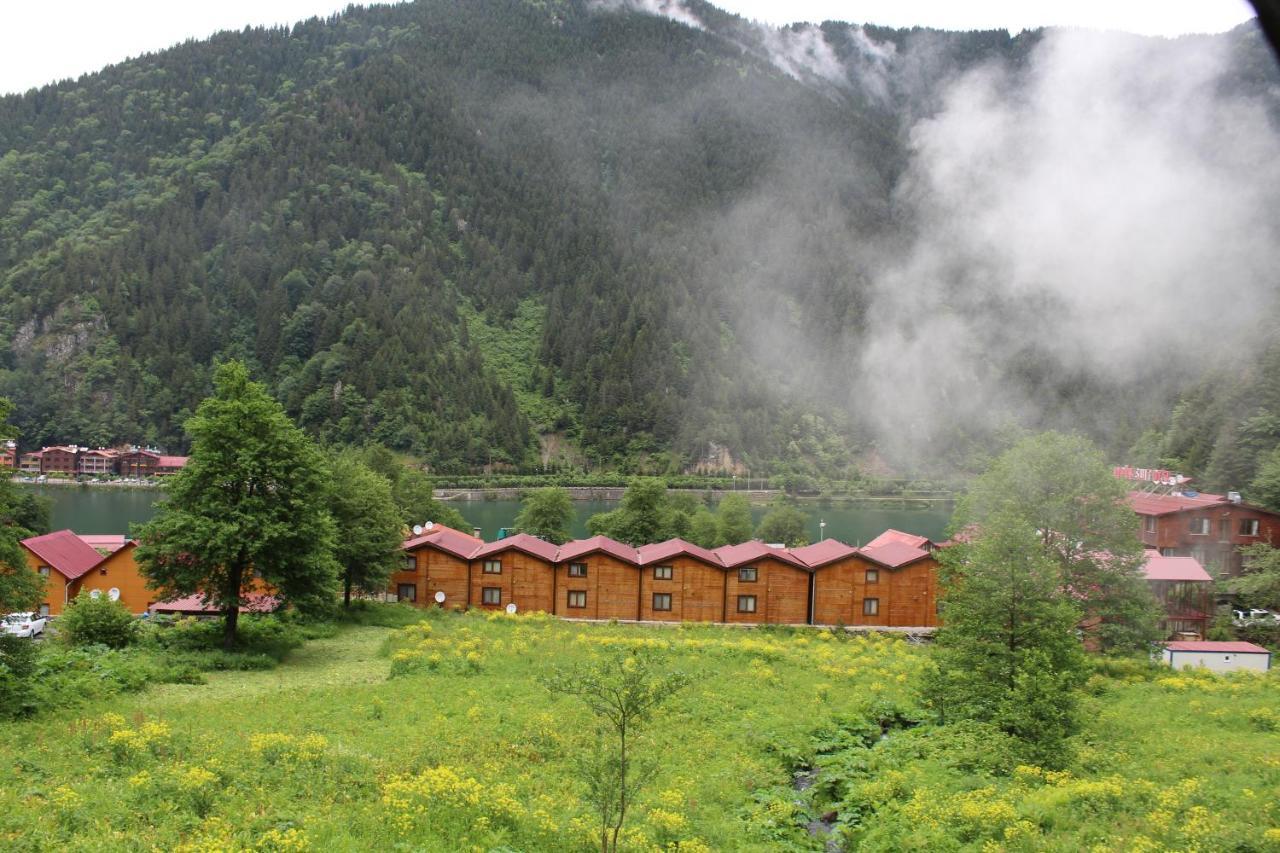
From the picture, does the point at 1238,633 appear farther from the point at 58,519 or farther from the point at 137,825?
the point at 58,519

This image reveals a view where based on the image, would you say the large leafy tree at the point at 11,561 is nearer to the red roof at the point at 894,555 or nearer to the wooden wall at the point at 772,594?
the wooden wall at the point at 772,594

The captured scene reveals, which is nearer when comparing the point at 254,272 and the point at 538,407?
the point at 538,407

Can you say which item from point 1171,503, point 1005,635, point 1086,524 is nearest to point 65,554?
point 1005,635

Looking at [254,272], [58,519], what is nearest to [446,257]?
[254,272]

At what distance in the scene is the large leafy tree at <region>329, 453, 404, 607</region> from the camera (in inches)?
1358

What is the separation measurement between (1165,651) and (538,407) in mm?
142693

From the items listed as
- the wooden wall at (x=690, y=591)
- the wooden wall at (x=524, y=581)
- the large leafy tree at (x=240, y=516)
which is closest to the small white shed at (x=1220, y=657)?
the wooden wall at (x=690, y=591)

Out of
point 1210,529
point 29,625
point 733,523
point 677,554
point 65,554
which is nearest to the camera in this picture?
point 29,625

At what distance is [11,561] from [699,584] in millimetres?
26049

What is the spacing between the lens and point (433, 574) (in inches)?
1549

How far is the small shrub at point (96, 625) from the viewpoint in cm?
2503

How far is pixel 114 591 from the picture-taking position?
35.4m

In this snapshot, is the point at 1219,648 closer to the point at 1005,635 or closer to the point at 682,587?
the point at 1005,635

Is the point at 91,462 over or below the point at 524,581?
below
